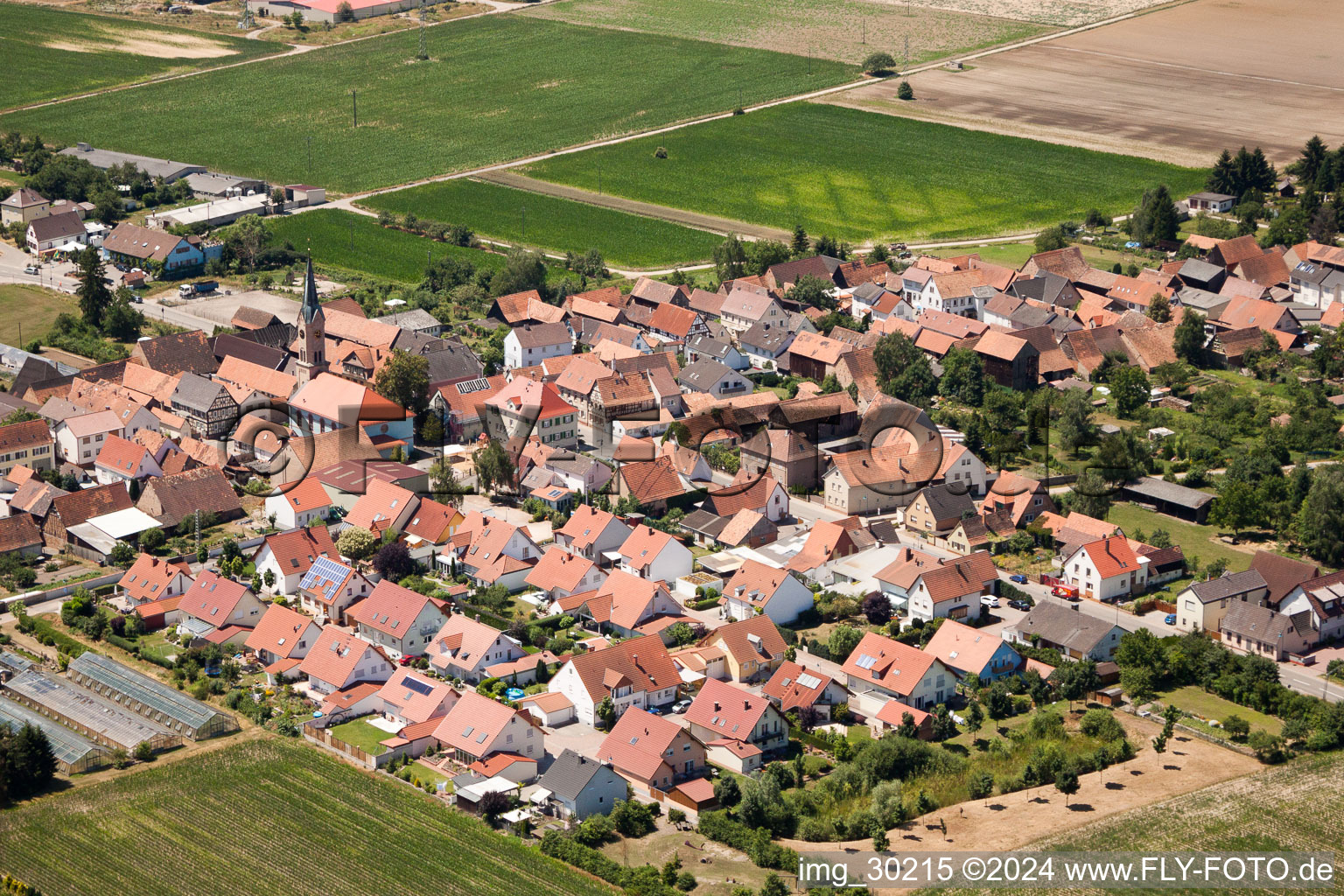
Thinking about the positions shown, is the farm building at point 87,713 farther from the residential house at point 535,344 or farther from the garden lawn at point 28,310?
the garden lawn at point 28,310

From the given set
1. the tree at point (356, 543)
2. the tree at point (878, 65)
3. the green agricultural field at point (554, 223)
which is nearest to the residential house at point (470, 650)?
the tree at point (356, 543)

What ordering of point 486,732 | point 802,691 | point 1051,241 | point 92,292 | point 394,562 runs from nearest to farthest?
1. point 486,732
2. point 802,691
3. point 394,562
4. point 92,292
5. point 1051,241

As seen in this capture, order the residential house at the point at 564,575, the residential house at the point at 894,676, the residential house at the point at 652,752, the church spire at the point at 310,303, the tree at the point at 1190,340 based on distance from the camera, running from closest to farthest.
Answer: the residential house at the point at 652,752 < the residential house at the point at 894,676 < the residential house at the point at 564,575 < the church spire at the point at 310,303 < the tree at the point at 1190,340

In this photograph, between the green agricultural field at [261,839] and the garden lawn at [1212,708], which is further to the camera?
the garden lawn at [1212,708]

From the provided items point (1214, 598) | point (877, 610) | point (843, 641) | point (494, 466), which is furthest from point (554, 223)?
point (1214, 598)

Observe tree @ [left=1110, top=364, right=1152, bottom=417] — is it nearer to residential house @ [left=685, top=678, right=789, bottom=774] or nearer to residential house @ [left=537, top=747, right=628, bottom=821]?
residential house @ [left=685, top=678, right=789, bottom=774]

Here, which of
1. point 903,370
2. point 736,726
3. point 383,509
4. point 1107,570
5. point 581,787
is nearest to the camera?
point 581,787

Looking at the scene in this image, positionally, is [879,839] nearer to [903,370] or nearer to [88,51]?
[903,370]
